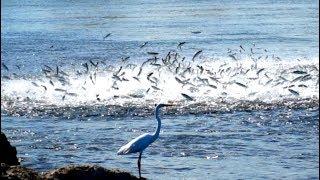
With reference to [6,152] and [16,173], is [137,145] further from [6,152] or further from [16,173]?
[16,173]

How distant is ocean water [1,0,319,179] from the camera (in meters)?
13.9

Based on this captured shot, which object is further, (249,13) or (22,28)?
(249,13)

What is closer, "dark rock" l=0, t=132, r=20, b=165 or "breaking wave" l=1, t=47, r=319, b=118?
"dark rock" l=0, t=132, r=20, b=165

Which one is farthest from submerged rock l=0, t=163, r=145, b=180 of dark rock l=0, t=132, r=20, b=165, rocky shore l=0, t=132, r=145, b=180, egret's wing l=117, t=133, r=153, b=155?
egret's wing l=117, t=133, r=153, b=155

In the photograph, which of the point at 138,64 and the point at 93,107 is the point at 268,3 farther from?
the point at 93,107

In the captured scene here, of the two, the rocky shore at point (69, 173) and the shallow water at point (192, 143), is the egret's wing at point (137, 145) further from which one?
the rocky shore at point (69, 173)

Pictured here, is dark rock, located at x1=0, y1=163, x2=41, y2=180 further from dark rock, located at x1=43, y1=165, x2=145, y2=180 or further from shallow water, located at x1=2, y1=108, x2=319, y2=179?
shallow water, located at x1=2, y1=108, x2=319, y2=179

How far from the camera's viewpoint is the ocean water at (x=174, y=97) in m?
13.9

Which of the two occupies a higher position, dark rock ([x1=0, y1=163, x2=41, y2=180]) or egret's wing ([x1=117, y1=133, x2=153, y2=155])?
dark rock ([x1=0, y1=163, x2=41, y2=180])

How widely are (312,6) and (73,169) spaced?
126 ft

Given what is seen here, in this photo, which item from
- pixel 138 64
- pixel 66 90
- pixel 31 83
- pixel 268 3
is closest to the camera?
pixel 66 90

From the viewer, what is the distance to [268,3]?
50688mm

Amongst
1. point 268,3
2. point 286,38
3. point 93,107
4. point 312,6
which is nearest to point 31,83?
point 93,107

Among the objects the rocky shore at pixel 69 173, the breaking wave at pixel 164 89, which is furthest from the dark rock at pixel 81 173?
the breaking wave at pixel 164 89
